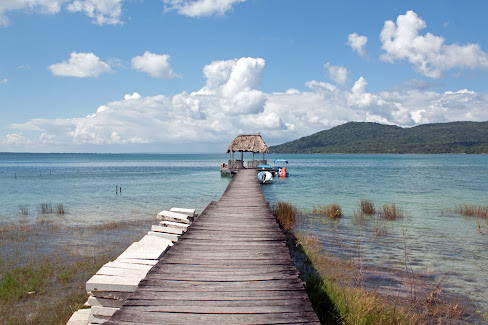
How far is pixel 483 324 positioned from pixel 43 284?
8121 millimetres

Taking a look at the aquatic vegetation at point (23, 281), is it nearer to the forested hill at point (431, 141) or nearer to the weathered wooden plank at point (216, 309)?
the weathered wooden plank at point (216, 309)

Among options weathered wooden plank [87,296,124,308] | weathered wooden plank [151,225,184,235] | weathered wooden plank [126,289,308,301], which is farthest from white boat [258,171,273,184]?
weathered wooden plank [126,289,308,301]

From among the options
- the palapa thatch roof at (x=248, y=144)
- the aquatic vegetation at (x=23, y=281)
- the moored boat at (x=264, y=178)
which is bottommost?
the aquatic vegetation at (x=23, y=281)

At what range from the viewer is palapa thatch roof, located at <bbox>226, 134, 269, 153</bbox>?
3847cm

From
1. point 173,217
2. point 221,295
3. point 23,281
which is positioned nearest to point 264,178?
point 173,217

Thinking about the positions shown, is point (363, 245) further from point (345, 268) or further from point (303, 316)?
point (303, 316)

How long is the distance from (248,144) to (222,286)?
114 ft

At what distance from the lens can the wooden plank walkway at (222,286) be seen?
3564 millimetres

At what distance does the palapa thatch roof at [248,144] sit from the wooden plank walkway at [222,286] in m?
31.5

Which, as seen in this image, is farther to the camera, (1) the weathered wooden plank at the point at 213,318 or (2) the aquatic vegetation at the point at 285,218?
(2) the aquatic vegetation at the point at 285,218

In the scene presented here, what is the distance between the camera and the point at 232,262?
17.4 ft

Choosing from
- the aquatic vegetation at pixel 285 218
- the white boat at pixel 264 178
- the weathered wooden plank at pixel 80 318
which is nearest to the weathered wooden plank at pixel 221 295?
the weathered wooden plank at pixel 80 318

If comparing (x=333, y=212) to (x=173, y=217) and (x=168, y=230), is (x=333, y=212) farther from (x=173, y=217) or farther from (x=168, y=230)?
(x=168, y=230)

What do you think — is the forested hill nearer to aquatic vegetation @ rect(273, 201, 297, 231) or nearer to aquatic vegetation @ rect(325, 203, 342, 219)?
aquatic vegetation @ rect(325, 203, 342, 219)
